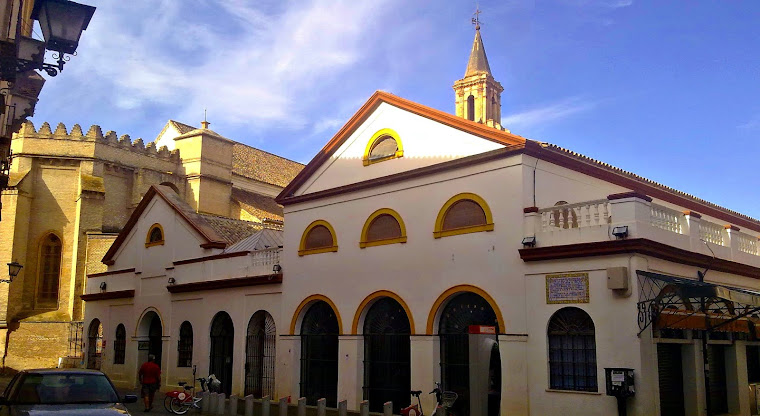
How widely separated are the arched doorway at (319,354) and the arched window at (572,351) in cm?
690

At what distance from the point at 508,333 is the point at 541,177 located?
378cm

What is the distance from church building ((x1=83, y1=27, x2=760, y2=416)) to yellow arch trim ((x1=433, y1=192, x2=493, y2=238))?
4 centimetres

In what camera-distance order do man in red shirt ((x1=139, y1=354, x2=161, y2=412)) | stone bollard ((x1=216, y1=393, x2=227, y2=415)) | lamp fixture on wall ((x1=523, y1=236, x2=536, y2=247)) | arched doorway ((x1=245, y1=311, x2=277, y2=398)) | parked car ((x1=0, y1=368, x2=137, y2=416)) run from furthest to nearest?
1. arched doorway ((x1=245, y1=311, x2=277, y2=398))
2. stone bollard ((x1=216, y1=393, x2=227, y2=415))
3. man in red shirt ((x1=139, y1=354, x2=161, y2=412))
4. lamp fixture on wall ((x1=523, y1=236, x2=536, y2=247))
5. parked car ((x1=0, y1=368, x2=137, y2=416))

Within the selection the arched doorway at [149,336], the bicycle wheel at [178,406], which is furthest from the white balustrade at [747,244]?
the arched doorway at [149,336]

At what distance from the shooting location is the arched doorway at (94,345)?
28781 mm

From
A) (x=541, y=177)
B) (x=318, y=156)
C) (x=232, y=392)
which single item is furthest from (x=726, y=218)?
(x=232, y=392)

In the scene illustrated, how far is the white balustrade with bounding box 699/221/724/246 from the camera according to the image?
54.9ft

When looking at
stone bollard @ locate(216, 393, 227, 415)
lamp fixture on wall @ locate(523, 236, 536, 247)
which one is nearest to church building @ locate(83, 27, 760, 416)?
lamp fixture on wall @ locate(523, 236, 536, 247)

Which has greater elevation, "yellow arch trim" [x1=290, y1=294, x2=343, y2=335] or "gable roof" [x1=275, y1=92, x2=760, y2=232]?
"gable roof" [x1=275, y1=92, x2=760, y2=232]

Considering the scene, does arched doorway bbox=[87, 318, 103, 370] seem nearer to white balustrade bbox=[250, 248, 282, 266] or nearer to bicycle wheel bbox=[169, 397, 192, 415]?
white balustrade bbox=[250, 248, 282, 266]

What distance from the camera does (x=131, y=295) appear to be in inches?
1056

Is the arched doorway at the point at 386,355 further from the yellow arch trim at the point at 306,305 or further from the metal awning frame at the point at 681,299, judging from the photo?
the metal awning frame at the point at 681,299

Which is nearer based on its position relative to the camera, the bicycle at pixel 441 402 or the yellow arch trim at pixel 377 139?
the bicycle at pixel 441 402

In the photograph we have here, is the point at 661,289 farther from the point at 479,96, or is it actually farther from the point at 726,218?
the point at 479,96
